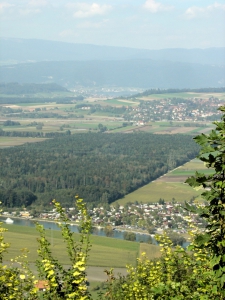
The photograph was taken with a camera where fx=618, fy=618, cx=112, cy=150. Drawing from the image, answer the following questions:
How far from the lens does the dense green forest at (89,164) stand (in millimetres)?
45844

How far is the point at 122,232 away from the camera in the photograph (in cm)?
3431

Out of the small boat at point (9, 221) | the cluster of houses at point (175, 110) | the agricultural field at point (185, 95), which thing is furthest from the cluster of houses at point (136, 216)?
the agricultural field at point (185, 95)

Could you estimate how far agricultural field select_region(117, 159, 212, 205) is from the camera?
4216 cm

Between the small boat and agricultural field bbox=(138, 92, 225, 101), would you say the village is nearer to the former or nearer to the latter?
the small boat

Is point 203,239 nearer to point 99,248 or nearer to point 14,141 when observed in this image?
point 99,248

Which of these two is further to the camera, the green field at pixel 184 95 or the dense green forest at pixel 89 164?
the green field at pixel 184 95

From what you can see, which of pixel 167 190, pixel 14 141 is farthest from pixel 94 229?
pixel 14 141

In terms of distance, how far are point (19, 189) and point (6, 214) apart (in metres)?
7.13

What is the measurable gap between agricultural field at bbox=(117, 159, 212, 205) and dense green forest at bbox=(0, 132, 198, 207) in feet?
3.69

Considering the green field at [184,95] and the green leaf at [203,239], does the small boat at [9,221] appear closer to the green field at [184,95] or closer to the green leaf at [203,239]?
the green leaf at [203,239]

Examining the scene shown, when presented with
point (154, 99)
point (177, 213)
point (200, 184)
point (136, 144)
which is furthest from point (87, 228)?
point (154, 99)

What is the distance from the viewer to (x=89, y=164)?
57625mm

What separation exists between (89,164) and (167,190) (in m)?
14.3

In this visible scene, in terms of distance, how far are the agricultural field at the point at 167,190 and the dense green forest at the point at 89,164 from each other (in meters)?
1.12
